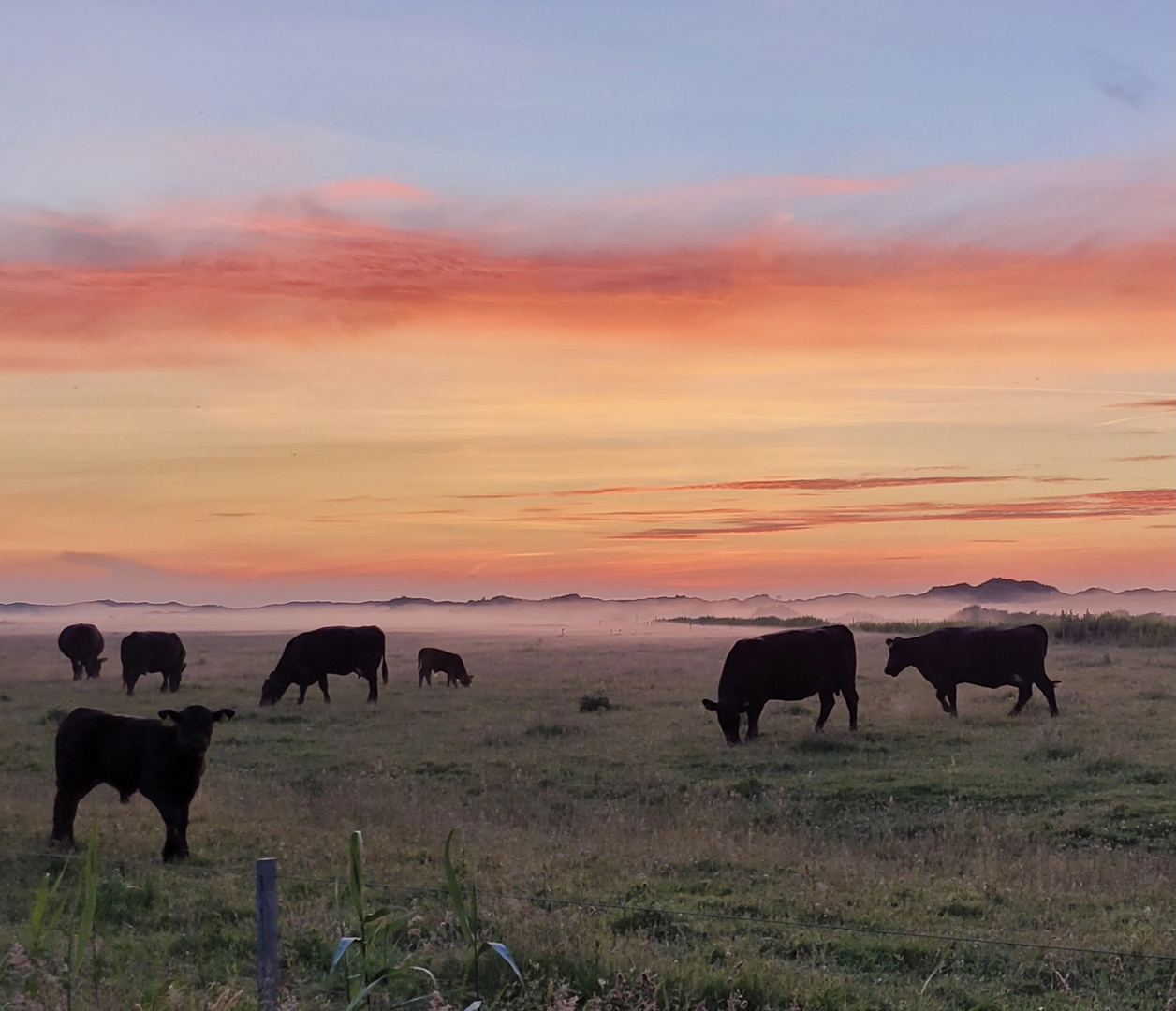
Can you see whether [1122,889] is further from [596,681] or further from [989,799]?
[596,681]

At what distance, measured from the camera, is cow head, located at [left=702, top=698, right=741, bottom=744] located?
19.5 meters

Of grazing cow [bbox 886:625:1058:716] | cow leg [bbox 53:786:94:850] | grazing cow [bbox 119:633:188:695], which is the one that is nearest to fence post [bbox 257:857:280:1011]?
cow leg [bbox 53:786:94:850]

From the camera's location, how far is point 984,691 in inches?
1120

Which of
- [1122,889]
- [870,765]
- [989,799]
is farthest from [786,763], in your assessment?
[1122,889]

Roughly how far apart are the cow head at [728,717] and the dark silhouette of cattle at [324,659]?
1029 centimetres

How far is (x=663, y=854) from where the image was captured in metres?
11.5

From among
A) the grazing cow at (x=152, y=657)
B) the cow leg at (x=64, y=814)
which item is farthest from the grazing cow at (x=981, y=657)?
Answer: the grazing cow at (x=152, y=657)

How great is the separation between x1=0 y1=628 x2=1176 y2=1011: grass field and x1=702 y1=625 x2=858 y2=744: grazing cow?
29.3 inches

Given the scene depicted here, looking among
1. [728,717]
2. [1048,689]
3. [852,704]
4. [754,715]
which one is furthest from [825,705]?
[1048,689]

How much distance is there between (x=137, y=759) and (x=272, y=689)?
15.5 metres

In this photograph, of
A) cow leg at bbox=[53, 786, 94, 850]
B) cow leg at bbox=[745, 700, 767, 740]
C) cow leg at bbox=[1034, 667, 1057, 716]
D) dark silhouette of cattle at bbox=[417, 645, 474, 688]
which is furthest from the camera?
dark silhouette of cattle at bbox=[417, 645, 474, 688]

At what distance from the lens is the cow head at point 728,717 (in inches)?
769

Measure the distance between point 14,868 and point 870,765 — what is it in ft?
35.0

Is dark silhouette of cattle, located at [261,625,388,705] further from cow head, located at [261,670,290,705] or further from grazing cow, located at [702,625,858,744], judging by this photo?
grazing cow, located at [702,625,858,744]
